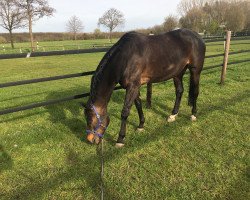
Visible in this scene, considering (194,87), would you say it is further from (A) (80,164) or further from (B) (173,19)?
(B) (173,19)

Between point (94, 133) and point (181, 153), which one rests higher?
point (94, 133)

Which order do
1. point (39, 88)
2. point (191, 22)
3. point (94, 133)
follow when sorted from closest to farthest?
point (94, 133), point (39, 88), point (191, 22)

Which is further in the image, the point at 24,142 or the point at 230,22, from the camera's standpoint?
the point at 230,22

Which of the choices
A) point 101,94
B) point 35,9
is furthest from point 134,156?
point 35,9

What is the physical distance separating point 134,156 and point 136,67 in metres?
1.42

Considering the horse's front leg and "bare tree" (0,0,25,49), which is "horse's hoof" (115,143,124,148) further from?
"bare tree" (0,0,25,49)

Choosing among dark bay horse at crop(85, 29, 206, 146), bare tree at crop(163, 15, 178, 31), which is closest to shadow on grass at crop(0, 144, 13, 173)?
dark bay horse at crop(85, 29, 206, 146)

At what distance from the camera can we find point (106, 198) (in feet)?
9.78

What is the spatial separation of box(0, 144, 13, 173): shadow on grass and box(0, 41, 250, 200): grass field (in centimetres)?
1

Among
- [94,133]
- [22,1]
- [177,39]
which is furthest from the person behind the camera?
[22,1]

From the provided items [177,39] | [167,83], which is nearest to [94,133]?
[177,39]

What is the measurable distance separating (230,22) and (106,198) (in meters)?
60.9

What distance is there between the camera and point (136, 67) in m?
4.17

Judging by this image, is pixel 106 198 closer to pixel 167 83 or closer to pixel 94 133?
pixel 94 133
